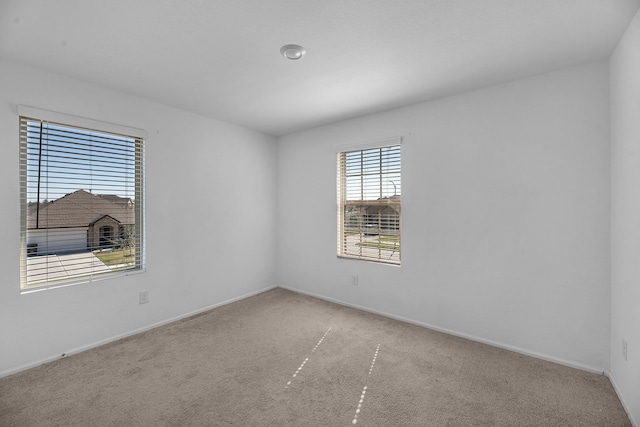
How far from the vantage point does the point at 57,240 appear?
253cm

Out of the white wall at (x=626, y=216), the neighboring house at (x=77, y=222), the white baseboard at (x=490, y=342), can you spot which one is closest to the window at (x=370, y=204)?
the white baseboard at (x=490, y=342)

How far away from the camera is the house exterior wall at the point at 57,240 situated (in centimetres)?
241

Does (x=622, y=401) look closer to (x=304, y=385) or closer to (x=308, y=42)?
(x=304, y=385)

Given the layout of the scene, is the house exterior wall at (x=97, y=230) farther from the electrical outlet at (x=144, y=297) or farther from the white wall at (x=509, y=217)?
the white wall at (x=509, y=217)

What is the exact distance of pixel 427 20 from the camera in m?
1.78

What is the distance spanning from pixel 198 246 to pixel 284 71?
233 cm

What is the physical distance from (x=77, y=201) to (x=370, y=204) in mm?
3094

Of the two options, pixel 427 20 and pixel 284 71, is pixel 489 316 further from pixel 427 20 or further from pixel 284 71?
pixel 284 71

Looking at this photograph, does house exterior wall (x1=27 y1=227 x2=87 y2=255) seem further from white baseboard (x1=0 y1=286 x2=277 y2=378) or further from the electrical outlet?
white baseboard (x1=0 y1=286 x2=277 y2=378)

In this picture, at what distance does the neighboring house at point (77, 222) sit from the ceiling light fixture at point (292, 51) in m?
2.22

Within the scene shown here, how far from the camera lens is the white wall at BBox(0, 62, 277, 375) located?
2.28 metres

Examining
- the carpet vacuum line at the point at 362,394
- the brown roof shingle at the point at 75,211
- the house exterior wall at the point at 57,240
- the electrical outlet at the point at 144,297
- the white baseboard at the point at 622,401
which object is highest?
the brown roof shingle at the point at 75,211

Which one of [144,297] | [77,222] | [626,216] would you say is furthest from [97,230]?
[626,216]

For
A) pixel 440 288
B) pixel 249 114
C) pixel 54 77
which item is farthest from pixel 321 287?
pixel 54 77
